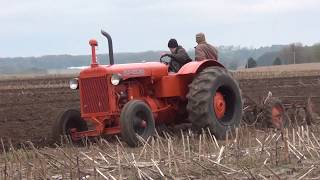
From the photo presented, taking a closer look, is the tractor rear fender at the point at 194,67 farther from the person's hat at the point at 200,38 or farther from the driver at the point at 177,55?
A: the person's hat at the point at 200,38

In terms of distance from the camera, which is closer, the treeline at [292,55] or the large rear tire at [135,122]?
the large rear tire at [135,122]

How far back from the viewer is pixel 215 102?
10.5 metres

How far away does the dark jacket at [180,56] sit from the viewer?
10.9 m

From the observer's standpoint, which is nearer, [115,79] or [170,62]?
[115,79]

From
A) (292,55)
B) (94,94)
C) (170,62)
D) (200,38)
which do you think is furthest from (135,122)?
(292,55)

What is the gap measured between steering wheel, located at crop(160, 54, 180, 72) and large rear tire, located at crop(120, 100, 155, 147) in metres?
1.62

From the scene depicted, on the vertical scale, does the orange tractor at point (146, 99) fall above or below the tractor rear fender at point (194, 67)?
below

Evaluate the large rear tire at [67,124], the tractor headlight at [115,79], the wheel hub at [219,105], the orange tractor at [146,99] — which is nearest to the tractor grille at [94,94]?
the orange tractor at [146,99]

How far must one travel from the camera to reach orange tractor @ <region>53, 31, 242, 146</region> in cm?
956

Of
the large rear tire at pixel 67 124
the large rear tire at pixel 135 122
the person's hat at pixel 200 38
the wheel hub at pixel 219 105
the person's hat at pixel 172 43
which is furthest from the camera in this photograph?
the person's hat at pixel 200 38

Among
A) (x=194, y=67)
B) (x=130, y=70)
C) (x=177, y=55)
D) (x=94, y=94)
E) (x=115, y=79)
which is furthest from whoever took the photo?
(x=177, y=55)

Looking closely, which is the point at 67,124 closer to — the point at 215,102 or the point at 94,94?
the point at 94,94

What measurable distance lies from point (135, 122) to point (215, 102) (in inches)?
70.9

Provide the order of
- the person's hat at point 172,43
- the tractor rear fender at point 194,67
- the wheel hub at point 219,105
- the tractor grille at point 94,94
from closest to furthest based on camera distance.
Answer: the tractor grille at point 94,94
the tractor rear fender at point 194,67
the wheel hub at point 219,105
the person's hat at point 172,43
